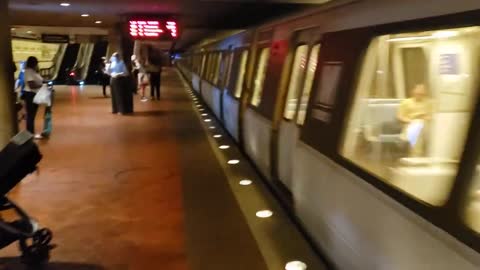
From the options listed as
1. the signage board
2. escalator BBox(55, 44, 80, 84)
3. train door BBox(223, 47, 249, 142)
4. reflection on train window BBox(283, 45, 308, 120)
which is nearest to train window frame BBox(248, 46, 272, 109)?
train door BBox(223, 47, 249, 142)

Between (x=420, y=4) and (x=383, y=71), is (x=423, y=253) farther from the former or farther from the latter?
(x=383, y=71)

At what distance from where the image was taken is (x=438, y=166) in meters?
2.81

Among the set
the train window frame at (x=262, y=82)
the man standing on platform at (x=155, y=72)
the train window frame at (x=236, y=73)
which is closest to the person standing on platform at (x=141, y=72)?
the man standing on platform at (x=155, y=72)

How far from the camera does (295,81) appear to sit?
623 cm

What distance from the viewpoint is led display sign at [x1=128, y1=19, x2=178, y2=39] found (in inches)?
630

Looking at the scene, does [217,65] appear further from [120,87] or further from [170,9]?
[120,87]

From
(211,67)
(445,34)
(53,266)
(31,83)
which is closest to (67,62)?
(211,67)

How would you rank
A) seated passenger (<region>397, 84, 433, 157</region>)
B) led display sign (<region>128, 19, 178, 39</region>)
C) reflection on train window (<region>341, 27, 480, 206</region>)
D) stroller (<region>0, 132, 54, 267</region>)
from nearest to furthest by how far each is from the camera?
reflection on train window (<region>341, 27, 480, 206</region>), seated passenger (<region>397, 84, 433, 157</region>), stroller (<region>0, 132, 54, 267</region>), led display sign (<region>128, 19, 178, 39</region>)

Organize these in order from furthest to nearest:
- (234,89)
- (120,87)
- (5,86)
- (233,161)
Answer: (120,87), (234,89), (233,161), (5,86)

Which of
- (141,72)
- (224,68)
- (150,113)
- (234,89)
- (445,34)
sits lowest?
(150,113)

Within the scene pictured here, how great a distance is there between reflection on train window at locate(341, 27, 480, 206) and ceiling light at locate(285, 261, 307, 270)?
102 centimetres

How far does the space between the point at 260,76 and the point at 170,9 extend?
24.4 ft

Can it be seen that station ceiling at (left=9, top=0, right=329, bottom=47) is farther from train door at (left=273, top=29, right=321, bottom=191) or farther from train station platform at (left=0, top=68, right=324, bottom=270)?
train door at (left=273, top=29, right=321, bottom=191)

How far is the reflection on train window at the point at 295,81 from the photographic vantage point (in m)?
5.85
